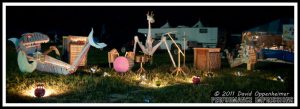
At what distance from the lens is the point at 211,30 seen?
96.2 feet

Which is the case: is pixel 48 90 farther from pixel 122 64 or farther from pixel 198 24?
pixel 198 24

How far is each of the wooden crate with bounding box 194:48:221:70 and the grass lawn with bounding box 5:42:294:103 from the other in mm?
574

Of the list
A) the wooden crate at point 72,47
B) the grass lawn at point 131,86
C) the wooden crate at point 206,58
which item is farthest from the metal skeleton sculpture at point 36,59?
the wooden crate at point 206,58

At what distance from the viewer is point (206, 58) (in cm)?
1452

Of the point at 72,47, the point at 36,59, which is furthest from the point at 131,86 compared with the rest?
the point at 72,47

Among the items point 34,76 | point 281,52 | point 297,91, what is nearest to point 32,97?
point 34,76

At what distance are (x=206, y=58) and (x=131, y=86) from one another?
4585 mm

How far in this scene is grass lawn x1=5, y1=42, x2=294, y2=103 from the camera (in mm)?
9562

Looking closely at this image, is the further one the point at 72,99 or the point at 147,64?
the point at 147,64

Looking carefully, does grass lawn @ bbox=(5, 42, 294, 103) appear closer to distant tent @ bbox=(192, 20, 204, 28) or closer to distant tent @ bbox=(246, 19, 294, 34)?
distant tent @ bbox=(192, 20, 204, 28)

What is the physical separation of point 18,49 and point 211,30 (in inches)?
777

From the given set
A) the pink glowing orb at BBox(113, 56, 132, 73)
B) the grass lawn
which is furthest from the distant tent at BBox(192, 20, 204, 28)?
the pink glowing orb at BBox(113, 56, 132, 73)

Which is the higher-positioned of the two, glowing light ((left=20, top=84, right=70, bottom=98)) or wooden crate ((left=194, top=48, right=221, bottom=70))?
wooden crate ((left=194, top=48, right=221, bottom=70))

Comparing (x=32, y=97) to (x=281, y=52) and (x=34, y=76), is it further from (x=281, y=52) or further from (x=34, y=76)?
Result: (x=281, y=52)
